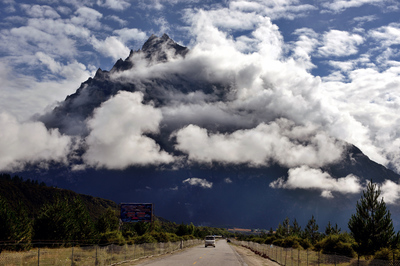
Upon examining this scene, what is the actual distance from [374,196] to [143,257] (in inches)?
1409

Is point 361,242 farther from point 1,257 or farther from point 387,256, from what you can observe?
point 1,257

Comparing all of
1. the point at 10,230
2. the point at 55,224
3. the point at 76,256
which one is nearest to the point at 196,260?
the point at 76,256

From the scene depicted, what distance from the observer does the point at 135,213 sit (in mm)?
103312

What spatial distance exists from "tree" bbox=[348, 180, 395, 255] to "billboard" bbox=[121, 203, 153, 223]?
205ft

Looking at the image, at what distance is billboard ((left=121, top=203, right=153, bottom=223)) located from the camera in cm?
10312

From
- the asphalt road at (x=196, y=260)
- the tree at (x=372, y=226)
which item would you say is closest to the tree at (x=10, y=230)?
the asphalt road at (x=196, y=260)

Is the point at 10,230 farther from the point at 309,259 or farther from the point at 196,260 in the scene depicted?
the point at 309,259

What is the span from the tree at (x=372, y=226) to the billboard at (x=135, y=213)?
62.6m

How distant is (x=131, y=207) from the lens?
4087 inches

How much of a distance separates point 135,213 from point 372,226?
67667 millimetres

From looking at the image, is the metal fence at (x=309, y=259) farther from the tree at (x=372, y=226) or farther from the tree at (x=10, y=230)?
the tree at (x=10, y=230)

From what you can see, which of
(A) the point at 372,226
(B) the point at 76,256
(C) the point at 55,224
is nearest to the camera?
(B) the point at 76,256

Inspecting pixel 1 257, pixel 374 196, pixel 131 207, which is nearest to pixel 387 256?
pixel 374 196

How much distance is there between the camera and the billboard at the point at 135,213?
338ft
